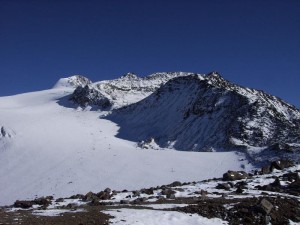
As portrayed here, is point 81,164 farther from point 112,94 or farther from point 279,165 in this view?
point 112,94

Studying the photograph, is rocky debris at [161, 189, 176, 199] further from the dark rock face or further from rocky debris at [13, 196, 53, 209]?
the dark rock face

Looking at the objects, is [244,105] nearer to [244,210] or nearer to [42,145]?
[42,145]

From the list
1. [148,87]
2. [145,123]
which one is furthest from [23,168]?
[148,87]

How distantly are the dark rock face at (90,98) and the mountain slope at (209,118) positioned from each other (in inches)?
307

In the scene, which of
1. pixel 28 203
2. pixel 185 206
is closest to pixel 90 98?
pixel 28 203

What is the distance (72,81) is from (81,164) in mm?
103422

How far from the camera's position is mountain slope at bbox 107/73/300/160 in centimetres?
5100

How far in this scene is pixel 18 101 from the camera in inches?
3792

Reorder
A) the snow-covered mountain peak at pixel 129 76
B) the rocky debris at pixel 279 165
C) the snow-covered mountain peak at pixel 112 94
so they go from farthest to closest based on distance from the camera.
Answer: the snow-covered mountain peak at pixel 129 76 → the snow-covered mountain peak at pixel 112 94 → the rocky debris at pixel 279 165

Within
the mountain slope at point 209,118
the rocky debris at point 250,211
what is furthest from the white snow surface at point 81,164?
the rocky debris at point 250,211

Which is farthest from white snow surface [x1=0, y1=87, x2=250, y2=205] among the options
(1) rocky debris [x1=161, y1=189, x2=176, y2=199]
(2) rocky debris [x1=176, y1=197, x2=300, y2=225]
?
(2) rocky debris [x1=176, y1=197, x2=300, y2=225]

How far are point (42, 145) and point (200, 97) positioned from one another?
2791 cm

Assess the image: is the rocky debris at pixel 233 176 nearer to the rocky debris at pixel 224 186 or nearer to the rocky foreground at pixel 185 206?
the rocky foreground at pixel 185 206

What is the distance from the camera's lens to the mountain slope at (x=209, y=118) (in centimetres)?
5100
